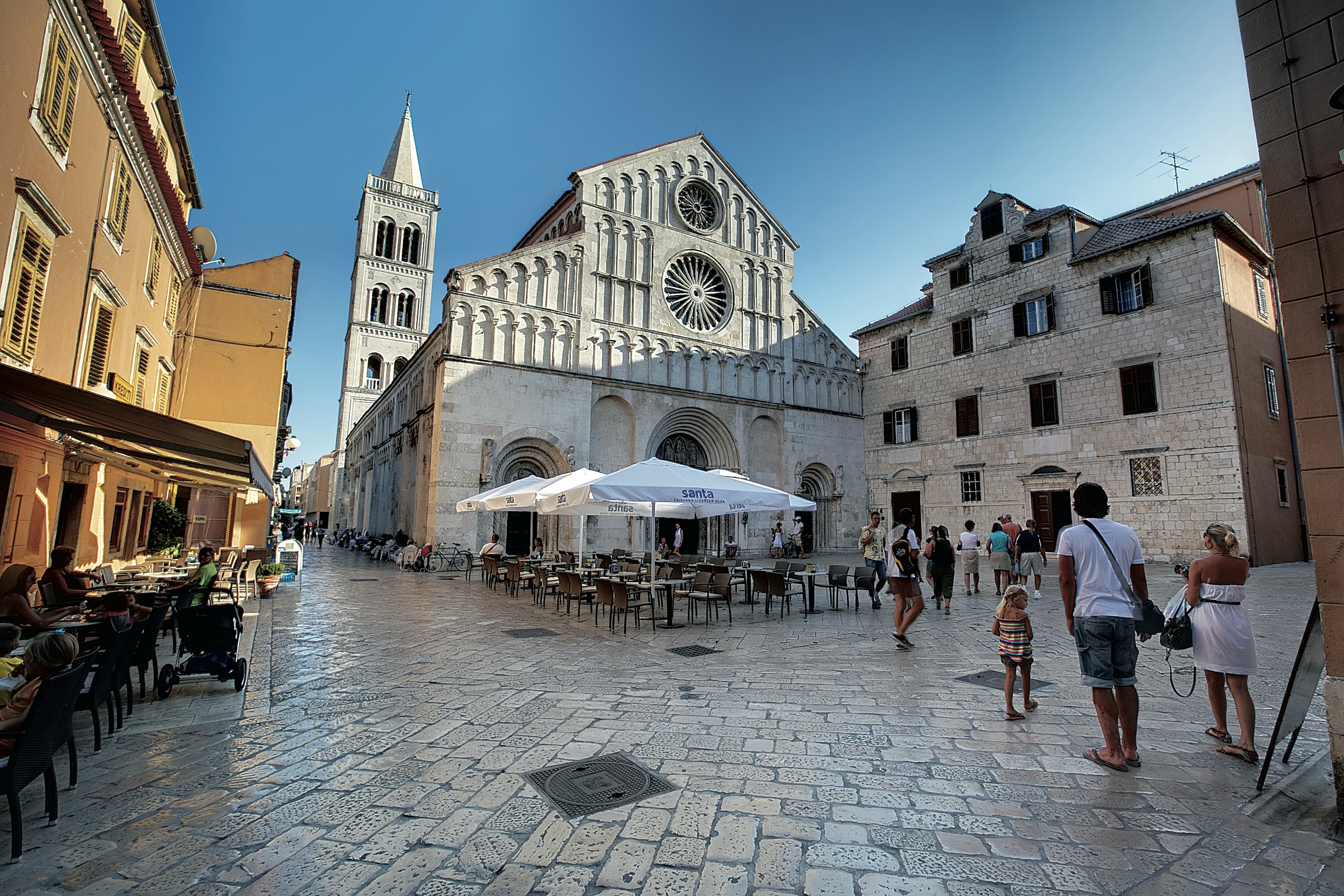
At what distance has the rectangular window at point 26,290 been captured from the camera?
22.5 ft

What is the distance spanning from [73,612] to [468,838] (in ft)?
21.3

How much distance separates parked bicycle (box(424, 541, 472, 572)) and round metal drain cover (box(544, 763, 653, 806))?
16.4m

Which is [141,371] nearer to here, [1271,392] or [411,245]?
[1271,392]

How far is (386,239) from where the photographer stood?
48.6 meters

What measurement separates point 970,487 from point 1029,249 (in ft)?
30.1

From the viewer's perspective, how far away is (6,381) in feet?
15.9

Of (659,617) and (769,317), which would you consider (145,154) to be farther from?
(769,317)

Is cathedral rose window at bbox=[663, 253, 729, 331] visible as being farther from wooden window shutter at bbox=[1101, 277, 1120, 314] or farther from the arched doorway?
wooden window shutter at bbox=[1101, 277, 1120, 314]

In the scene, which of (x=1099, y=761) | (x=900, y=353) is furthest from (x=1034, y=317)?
(x=1099, y=761)

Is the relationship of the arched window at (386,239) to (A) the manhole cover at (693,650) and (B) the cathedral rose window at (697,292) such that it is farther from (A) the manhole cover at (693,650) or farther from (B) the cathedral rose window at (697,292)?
(A) the manhole cover at (693,650)

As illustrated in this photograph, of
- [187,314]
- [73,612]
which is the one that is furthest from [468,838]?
[187,314]

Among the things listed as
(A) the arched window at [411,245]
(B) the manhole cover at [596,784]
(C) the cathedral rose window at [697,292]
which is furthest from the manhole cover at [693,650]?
(A) the arched window at [411,245]

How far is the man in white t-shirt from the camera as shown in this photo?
3775 mm

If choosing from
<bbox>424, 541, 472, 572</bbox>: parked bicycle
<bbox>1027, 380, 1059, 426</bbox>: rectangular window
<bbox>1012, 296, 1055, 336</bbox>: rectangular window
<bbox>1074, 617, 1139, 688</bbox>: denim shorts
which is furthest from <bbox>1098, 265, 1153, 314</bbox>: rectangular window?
<bbox>424, 541, 472, 572</bbox>: parked bicycle
